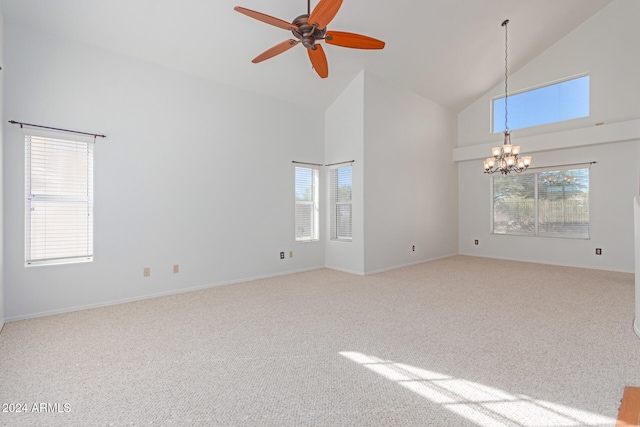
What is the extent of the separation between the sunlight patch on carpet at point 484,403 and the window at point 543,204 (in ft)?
18.6

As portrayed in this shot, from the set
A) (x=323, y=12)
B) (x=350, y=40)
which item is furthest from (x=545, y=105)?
(x=323, y=12)

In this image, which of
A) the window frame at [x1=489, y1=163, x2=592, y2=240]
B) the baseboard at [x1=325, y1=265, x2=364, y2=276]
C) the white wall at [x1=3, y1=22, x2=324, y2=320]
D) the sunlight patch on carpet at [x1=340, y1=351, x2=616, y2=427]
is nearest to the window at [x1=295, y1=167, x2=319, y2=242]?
the white wall at [x1=3, y1=22, x2=324, y2=320]

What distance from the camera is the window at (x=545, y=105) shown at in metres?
5.96

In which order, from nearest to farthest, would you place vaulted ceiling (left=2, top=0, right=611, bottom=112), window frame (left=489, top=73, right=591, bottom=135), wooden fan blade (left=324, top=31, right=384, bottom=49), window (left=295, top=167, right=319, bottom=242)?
wooden fan blade (left=324, top=31, right=384, bottom=49)
vaulted ceiling (left=2, top=0, right=611, bottom=112)
window (left=295, top=167, right=319, bottom=242)
window frame (left=489, top=73, right=591, bottom=135)

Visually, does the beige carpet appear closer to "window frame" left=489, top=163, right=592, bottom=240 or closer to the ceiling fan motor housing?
"window frame" left=489, top=163, right=592, bottom=240

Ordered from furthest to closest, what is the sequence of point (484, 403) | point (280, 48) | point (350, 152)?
point (350, 152), point (280, 48), point (484, 403)

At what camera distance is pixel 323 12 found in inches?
92.4

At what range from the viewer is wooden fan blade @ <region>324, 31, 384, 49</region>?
8.95 feet

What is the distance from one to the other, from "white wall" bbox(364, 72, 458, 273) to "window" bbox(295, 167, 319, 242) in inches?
41.4

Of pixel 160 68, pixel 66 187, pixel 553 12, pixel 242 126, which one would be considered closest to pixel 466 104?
pixel 553 12

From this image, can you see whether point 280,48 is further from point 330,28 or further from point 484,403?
point 484,403

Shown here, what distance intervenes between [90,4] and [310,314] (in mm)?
3938

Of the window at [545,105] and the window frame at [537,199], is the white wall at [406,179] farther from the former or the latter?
the window at [545,105]

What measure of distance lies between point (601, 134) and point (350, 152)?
4518 mm
